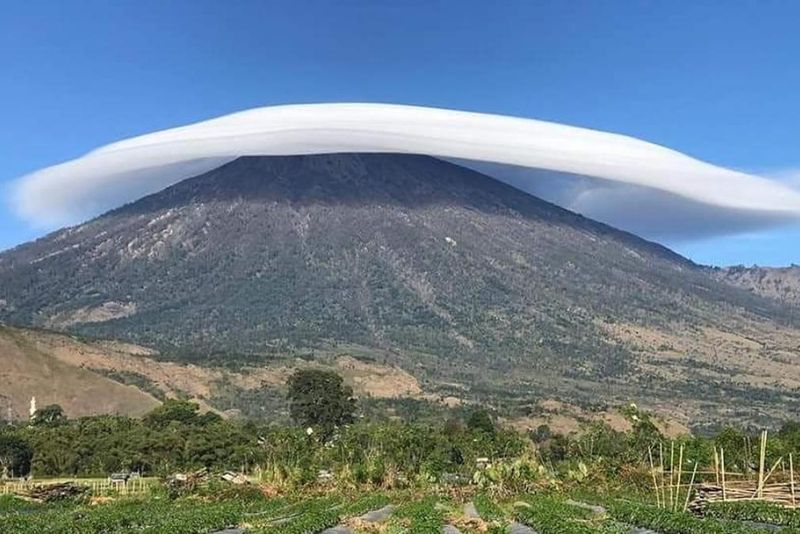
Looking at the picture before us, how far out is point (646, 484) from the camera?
40406mm

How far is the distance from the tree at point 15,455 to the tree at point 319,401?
30060 mm

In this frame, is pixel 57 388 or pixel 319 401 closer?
pixel 319 401

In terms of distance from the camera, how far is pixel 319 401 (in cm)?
8800

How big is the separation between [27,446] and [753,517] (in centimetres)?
5051

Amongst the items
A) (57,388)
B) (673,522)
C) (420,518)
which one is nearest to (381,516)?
(420,518)

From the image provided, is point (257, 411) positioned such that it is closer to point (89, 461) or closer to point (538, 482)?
point (89, 461)

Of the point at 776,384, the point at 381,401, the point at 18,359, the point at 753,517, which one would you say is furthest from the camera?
the point at 776,384

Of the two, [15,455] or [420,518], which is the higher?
[420,518]

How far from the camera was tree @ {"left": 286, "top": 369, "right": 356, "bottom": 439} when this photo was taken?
88.1 m

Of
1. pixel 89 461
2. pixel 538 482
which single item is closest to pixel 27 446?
pixel 89 461

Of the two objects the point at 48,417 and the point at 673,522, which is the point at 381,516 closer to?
the point at 673,522

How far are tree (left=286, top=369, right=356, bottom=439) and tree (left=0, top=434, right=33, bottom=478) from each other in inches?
1183

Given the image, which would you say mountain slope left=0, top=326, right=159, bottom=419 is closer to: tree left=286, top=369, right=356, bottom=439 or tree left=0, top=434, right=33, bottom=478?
tree left=286, top=369, right=356, bottom=439

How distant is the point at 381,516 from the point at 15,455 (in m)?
40.2
